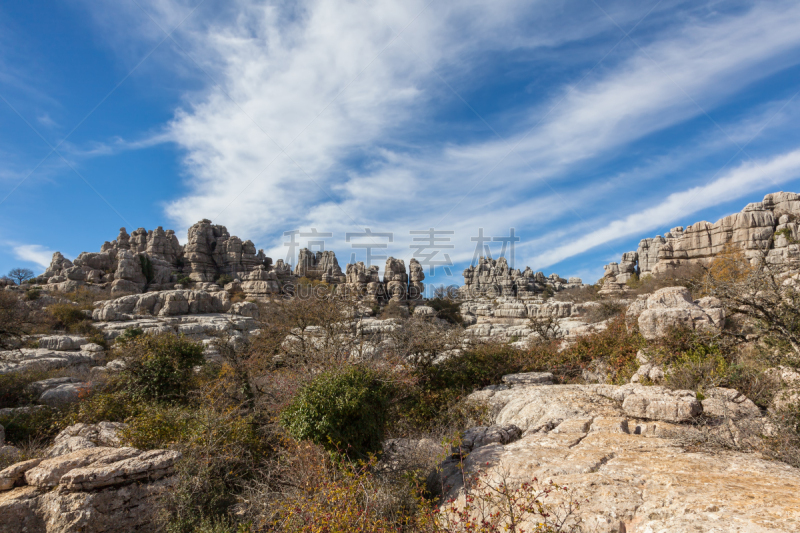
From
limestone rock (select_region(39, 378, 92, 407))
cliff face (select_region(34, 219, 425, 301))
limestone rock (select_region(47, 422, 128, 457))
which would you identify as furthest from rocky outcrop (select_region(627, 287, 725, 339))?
cliff face (select_region(34, 219, 425, 301))

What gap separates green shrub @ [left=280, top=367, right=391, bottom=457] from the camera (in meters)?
7.38

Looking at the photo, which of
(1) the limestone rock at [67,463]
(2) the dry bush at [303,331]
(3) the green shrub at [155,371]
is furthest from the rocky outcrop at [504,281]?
(1) the limestone rock at [67,463]

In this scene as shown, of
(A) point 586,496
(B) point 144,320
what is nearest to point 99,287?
(B) point 144,320

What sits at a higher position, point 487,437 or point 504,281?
point 504,281

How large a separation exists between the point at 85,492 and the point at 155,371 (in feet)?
28.3

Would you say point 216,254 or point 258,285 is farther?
point 216,254

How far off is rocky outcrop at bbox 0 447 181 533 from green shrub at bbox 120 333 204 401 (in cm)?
753

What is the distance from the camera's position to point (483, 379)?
14.4 m

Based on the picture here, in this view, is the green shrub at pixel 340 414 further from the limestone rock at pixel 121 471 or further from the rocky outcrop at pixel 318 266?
the rocky outcrop at pixel 318 266

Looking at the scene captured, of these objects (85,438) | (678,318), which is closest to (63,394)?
(85,438)

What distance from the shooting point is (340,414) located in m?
7.46

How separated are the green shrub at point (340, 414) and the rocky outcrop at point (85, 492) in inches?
90.4

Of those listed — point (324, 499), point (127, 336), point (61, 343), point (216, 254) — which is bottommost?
point (324, 499)

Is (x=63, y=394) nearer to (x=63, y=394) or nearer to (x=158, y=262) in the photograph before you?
(x=63, y=394)
